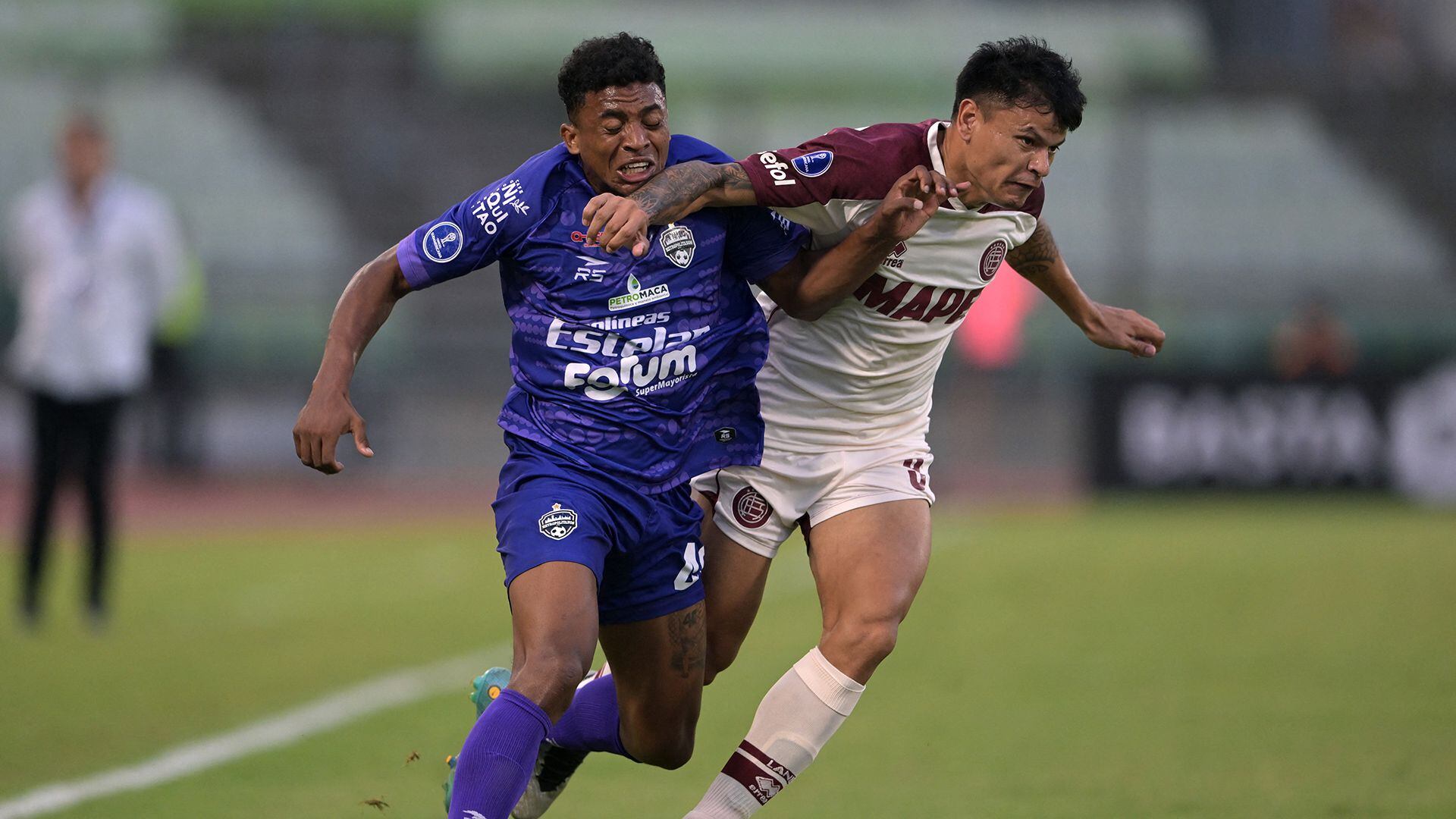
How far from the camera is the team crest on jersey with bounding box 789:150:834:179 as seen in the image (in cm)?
449

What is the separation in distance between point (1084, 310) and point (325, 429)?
2.33 metres

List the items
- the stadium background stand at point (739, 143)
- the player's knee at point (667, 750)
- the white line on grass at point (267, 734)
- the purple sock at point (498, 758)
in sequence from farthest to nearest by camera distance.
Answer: the stadium background stand at point (739, 143) → the white line on grass at point (267, 734) → the player's knee at point (667, 750) → the purple sock at point (498, 758)

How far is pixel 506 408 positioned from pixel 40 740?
278 centimetres

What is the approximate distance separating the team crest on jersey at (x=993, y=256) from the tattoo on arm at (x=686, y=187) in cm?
75

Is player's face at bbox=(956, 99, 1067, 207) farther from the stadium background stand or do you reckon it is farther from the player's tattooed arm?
the stadium background stand

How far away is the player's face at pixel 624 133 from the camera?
4.26 metres

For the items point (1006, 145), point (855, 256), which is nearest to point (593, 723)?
point (855, 256)

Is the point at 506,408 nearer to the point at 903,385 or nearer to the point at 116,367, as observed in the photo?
the point at 903,385

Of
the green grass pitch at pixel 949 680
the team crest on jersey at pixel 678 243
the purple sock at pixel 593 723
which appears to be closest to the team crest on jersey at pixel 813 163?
the team crest on jersey at pixel 678 243

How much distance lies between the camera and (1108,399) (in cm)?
1595

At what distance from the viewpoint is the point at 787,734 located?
4492 mm

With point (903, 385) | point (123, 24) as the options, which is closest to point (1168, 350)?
point (123, 24)

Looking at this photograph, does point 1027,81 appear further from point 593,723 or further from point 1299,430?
point 1299,430

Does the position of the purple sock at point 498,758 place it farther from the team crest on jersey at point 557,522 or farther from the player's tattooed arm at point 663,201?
the player's tattooed arm at point 663,201
